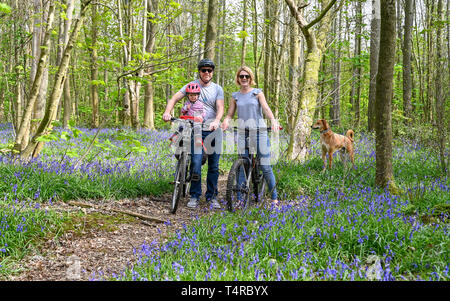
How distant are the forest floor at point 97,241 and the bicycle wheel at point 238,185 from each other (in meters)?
0.55

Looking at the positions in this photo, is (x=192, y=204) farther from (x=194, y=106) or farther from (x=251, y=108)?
(x=251, y=108)

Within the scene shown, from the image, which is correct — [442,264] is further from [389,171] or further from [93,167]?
[93,167]

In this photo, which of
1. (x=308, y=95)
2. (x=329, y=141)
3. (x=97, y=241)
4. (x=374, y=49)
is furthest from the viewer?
(x=374, y=49)

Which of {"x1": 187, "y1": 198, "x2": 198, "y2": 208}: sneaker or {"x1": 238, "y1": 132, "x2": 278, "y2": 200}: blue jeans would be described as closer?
{"x1": 238, "y1": 132, "x2": 278, "y2": 200}: blue jeans

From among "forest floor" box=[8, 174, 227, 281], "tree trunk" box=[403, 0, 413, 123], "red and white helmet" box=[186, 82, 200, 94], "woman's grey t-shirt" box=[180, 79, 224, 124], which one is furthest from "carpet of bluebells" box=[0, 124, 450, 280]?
"tree trunk" box=[403, 0, 413, 123]

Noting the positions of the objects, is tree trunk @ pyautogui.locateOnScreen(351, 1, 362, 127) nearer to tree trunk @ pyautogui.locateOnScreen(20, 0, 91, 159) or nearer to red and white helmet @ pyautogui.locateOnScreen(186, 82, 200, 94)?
red and white helmet @ pyautogui.locateOnScreen(186, 82, 200, 94)

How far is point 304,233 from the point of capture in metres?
3.73

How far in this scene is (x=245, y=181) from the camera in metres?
5.22

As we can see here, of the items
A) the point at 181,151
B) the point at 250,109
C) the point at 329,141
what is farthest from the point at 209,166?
the point at 329,141

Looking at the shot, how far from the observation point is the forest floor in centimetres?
330

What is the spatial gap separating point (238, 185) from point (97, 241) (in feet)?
6.96

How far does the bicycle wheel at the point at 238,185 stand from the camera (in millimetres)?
4953

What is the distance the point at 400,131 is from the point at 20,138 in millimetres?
11471

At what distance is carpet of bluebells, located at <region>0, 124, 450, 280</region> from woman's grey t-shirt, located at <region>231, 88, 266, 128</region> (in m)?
1.38
